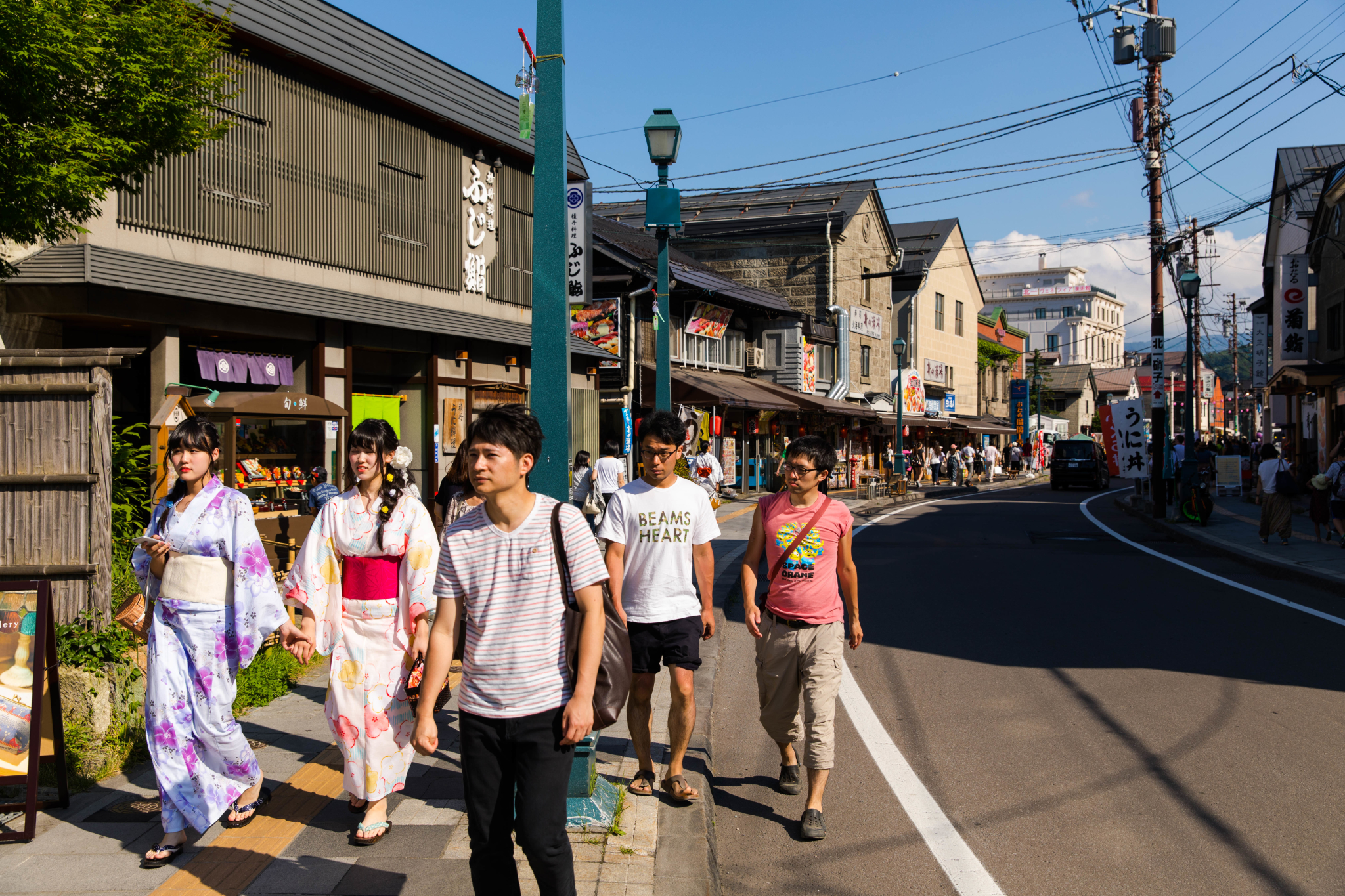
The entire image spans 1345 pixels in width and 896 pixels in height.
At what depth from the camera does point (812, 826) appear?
15.1 ft

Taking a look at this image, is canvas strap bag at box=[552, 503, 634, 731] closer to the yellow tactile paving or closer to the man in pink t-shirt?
the man in pink t-shirt

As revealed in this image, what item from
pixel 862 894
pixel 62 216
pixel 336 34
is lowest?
pixel 862 894

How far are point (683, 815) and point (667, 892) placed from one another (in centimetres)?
79

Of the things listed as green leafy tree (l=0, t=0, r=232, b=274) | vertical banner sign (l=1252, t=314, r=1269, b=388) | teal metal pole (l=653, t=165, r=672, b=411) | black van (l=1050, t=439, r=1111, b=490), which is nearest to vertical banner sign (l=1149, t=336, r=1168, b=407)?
vertical banner sign (l=1252, t=314, r=1269, b=388)

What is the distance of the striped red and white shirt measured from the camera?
3.10m

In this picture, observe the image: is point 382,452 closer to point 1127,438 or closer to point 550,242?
point 550,242

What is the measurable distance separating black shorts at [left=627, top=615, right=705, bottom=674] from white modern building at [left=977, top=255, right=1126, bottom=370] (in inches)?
4495

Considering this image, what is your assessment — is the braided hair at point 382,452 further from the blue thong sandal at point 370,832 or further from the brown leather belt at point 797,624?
the brown leather belt at point 797,624

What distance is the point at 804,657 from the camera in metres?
4.80

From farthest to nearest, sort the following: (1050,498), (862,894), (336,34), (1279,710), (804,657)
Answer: (1050,498), (336,34), (1279,710), (804,657), (862,894)

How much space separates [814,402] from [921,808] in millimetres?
26681

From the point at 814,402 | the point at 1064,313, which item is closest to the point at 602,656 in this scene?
the point at 814,402

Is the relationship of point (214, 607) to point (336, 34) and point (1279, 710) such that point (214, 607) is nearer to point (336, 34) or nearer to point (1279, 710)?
point (1279, 710)

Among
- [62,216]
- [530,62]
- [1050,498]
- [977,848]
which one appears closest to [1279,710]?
[977,848]
